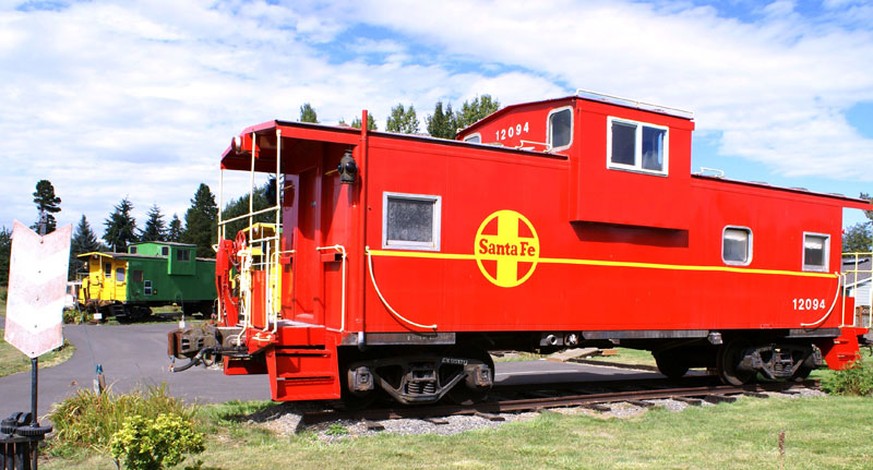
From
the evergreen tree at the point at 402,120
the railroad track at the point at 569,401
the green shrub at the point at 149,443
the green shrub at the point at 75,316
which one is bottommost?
the green shrub at the point at 75,316

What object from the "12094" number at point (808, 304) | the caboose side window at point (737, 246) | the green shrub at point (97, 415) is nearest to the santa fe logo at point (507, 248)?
the caboose side window at point (737, 246)

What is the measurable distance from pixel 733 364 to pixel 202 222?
67.6 m

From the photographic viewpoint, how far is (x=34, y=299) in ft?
18.1

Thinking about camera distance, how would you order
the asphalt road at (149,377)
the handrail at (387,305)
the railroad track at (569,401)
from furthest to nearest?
the asphalt road at (149,377) → the railroad track at (569,401) → the handrail at (387,305)

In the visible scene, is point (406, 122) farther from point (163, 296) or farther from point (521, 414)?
point (521, 414)

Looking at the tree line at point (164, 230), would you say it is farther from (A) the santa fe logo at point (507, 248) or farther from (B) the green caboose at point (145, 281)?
Result: (A) the santa fe logo at point (507, 248)

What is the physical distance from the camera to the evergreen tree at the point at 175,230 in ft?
278

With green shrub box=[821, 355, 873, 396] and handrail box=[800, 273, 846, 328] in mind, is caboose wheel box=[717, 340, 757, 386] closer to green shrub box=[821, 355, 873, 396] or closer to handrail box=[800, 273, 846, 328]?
green shrub box=[821, 355, 873, 396]

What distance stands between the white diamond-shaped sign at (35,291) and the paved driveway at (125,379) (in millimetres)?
3609

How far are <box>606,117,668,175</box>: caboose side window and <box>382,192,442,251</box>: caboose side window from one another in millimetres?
2779

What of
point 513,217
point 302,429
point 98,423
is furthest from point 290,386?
point 513,217

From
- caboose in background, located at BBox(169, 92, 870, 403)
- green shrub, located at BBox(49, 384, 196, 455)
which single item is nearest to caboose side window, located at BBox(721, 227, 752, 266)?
caboose in background, located at BBox(169, 92, 870, 403)

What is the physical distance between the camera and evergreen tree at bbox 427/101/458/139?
38375mm

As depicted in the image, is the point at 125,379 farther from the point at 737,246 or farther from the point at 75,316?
the point at 75,316
